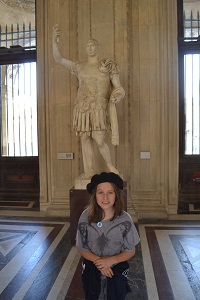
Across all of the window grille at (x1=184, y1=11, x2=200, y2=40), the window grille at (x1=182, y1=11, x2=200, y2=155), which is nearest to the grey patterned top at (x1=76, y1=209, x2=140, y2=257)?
the window grille at (x1=182, y1=11, x2=200, y2=155)

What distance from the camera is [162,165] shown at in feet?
19.6

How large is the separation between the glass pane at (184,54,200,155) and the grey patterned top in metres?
5.33

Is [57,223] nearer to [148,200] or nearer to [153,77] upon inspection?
[148,200]

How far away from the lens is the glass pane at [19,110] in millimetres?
7406

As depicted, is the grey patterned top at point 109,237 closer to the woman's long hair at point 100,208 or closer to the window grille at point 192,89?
the woman's long hair at point 100,208

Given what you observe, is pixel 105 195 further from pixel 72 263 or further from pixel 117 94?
pixel 117 94

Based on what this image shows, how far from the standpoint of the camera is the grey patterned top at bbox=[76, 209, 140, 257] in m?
1.87

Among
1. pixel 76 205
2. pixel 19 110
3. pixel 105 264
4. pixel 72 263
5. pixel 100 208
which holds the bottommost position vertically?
pixel 72 263

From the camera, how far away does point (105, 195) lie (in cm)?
185

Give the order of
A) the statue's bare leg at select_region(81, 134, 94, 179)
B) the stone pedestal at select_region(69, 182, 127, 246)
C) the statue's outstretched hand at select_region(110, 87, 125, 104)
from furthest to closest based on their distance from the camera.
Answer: the statue's bare leg at select_region(81, 134, 94, 179)
the statue's outstretched hand at select_region(110, 87, 125, 104)
the stone pedestal at select_region(69, 182, 127, 246)

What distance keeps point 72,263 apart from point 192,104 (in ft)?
15.5

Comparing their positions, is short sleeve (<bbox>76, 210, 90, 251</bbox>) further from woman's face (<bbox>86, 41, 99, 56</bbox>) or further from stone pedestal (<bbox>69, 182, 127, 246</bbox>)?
woman's face (<bbox>86, 41, 99, 56</bbox>)

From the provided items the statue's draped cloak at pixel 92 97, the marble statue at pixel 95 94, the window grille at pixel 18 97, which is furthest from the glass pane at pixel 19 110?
the statue's draped cloak at pixel 92 97

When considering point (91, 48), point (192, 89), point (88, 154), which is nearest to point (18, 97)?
point (88, 154)
